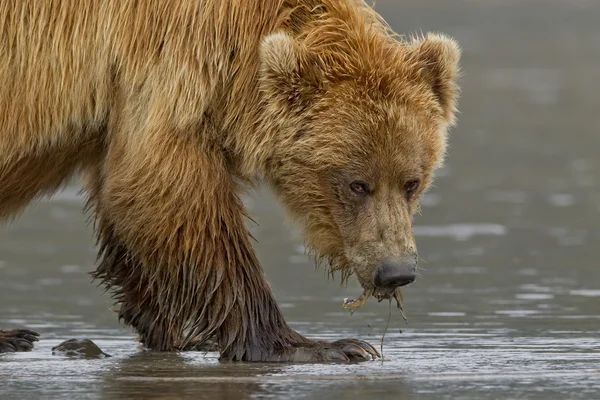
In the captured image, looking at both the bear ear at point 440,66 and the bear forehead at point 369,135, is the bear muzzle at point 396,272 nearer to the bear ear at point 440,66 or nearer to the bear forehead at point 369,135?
the bear forehead at point 369,135

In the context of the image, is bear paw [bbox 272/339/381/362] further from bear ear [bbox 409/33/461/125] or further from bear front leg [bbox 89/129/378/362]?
bear ear [bbox 409/33/461/125]

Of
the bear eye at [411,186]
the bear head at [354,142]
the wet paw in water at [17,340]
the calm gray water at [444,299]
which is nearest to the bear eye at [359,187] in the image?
the bear head at [354,142]

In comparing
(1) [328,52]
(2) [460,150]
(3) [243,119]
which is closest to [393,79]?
(1) [328,52]

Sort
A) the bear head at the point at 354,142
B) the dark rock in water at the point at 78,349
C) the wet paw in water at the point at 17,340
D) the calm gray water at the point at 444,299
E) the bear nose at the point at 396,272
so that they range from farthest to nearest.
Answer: the wet paw in water at the point at 17,340, the dark rock in water at the point at 78,349, the bear head at the point at 354,142, the bear nose at the point at 396,272, the calm gray water at the point at 444,299

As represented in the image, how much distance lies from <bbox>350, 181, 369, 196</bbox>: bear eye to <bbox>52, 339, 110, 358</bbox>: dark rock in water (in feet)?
4.87

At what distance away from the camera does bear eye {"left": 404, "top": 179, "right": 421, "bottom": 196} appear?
6.40 meters

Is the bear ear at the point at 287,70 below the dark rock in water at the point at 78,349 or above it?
above

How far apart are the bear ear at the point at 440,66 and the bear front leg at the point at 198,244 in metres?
1.09

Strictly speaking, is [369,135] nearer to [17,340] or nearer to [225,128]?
[225,128]

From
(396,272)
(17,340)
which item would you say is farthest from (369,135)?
(17,340)

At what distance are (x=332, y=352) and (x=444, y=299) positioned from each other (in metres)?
1.75

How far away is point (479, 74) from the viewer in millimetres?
21844

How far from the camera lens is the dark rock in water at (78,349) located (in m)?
6.65

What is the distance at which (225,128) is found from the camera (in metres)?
6.52
